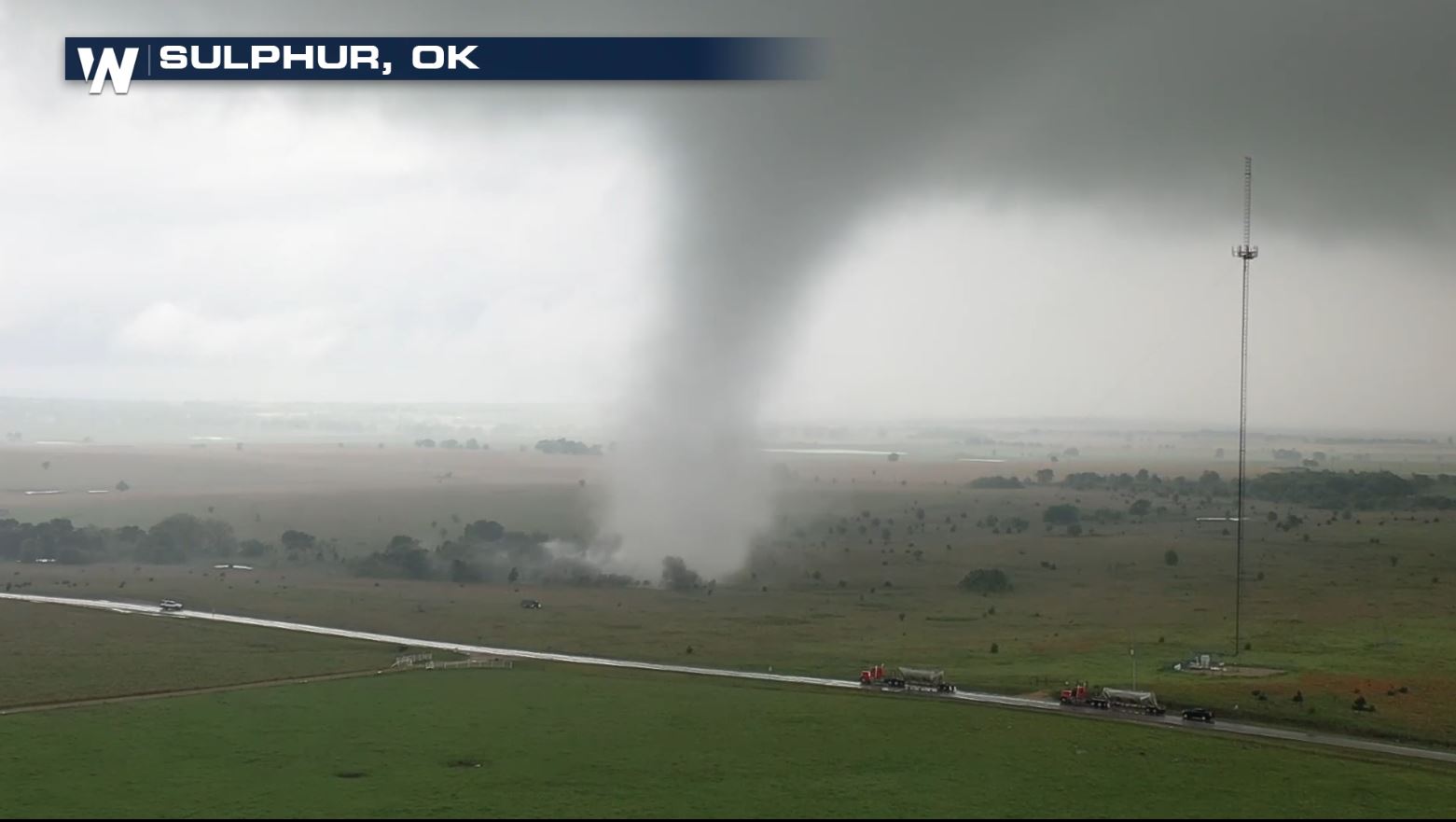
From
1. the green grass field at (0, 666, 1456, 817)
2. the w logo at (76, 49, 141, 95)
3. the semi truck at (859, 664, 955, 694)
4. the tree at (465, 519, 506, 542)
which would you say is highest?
the w logo at (76, 49, 141, 95)

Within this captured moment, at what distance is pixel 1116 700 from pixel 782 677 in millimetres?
24918

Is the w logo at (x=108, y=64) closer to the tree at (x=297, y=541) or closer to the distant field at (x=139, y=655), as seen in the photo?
the distant field at (x=139, y=655)

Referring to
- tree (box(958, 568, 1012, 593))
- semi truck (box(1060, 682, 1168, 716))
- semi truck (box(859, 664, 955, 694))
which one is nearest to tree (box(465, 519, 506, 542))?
tree (box(958, 568, 1012, 593))

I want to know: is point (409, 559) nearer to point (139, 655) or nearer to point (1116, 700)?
point (139, 655)

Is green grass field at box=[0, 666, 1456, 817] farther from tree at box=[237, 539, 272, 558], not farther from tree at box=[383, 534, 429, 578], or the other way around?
tree at box=[237, 539, 272, 558]

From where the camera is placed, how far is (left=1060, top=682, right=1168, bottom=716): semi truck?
282ft

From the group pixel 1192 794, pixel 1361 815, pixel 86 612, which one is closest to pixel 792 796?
pixel 1192 794

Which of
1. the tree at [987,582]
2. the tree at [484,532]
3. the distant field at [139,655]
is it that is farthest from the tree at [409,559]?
the tree at [987,582]

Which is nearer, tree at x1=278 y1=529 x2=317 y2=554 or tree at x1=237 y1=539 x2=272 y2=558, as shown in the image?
tree at x1=237 y1=539 x2=272 y2=558

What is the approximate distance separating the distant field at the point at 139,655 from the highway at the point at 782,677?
165 inches

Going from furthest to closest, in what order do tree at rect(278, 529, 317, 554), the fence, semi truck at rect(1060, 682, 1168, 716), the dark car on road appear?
1. tree at rect(278, 529, 317, 554)
2. the fence
3. semi truck at rect(1060, 682, 1168, 716)
4. the dark car on road

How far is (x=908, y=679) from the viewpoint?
3708 inches

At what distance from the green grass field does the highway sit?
2.83 metres

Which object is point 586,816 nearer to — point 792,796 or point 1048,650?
point 792,796
